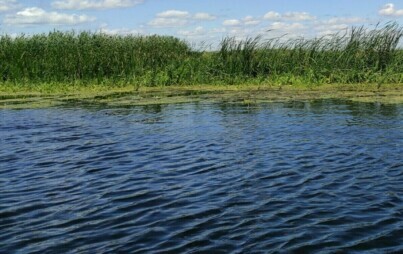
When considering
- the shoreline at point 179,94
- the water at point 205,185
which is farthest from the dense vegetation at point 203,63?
the water at point 205,185

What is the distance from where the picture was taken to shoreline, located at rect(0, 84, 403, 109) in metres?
16.4

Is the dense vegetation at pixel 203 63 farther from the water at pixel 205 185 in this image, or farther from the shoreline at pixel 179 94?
the water at pixel 205 185

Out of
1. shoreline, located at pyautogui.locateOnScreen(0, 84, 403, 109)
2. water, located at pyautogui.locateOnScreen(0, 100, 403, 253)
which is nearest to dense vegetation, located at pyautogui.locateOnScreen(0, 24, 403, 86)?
shoreline, located at pyautogui.locateOnScreen(0, 84, 403, 109)

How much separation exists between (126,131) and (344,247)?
24.0 ft

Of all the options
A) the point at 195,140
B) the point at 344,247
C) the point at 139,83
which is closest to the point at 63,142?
the point at 195,140

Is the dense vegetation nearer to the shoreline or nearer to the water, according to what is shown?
the shoreline

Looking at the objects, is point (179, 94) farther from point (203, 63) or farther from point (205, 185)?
point (205, 185)

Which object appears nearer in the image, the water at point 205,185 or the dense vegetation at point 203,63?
the water at point 205,185

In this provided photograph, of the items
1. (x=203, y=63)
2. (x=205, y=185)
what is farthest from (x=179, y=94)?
(x=205, y=185)

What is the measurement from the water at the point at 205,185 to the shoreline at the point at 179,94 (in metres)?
4.04

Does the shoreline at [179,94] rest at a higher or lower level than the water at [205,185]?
higher

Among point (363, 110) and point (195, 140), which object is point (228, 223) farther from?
point (363, 110)

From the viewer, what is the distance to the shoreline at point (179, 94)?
16375 millimetres

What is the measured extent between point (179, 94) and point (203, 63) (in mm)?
4664
